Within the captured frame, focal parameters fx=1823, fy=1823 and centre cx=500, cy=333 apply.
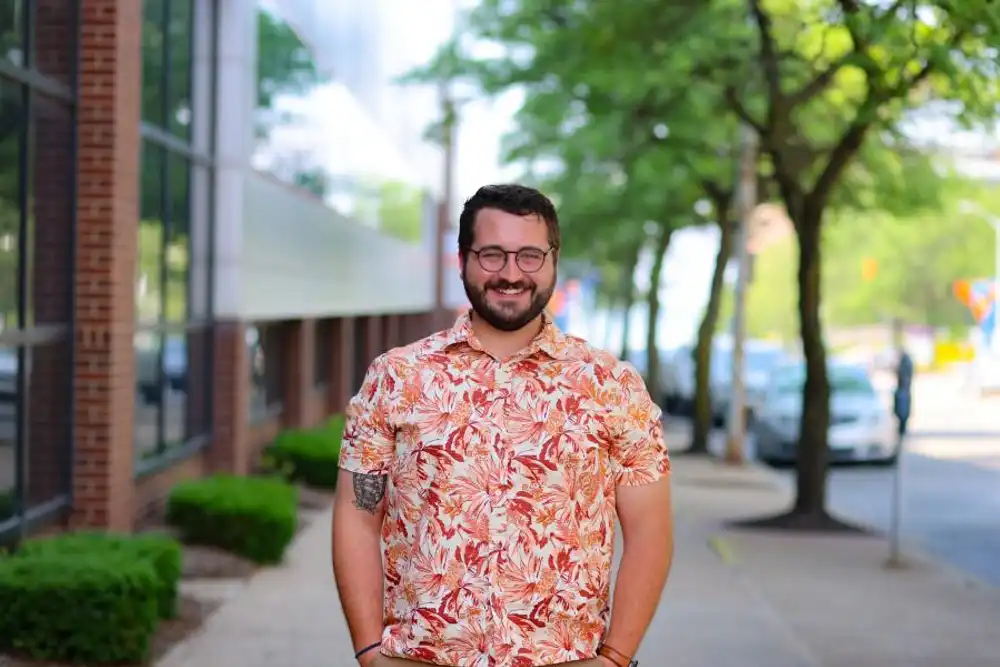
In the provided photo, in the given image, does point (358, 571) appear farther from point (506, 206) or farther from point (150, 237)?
point (150, 237)

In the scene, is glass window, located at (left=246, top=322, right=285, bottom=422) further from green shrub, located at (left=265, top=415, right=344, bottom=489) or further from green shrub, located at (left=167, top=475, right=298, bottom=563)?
green shrub, located at (left=167, top=475, right=298, bottom=563)

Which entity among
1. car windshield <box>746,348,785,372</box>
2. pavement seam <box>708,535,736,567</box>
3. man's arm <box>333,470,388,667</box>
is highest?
man's arm <box>333,470,388,667</box>

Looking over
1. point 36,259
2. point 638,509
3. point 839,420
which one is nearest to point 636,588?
point 638,509

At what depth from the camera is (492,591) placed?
3.83 metres

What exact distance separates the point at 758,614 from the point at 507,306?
24.0 feet

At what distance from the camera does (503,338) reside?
3977mm

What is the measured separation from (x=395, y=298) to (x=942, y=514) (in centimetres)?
1571

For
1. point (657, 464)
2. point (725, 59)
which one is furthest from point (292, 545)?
point (657, 464)

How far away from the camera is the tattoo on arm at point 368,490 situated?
3.97 m

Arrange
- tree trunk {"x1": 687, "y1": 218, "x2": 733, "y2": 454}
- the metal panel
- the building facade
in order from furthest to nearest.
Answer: tree trunk {"x1": 687, "y1": 218, "x2": 733, "y2": 454}
the metal panel
the building facade

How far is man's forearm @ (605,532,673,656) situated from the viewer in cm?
401

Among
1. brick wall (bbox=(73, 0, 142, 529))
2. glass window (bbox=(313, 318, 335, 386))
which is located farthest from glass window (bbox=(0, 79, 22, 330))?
glass window (bbox=(313, 318, 335, 386))

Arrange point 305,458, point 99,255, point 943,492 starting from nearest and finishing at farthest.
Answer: point 99,255 → point 305,458 → point 943,492

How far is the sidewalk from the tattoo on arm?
4994 millimetres
